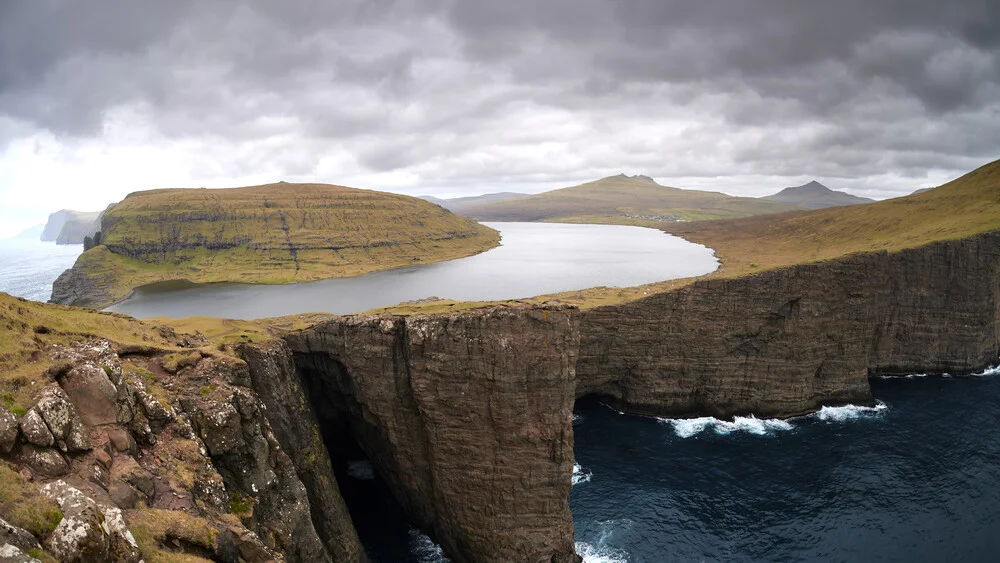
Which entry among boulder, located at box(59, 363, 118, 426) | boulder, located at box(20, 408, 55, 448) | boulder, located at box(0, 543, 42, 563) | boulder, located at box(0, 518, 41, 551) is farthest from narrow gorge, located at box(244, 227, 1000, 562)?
boulder, located at box(0, 543, 42, 563)

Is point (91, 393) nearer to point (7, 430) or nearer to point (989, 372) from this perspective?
point (7, 430)

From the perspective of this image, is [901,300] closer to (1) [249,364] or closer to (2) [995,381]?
(2) [995,381]

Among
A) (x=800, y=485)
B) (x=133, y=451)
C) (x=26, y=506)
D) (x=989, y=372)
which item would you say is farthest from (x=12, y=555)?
(x=989, y=372)

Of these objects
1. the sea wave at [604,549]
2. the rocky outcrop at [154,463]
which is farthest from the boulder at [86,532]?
the sea wave at [604,549]

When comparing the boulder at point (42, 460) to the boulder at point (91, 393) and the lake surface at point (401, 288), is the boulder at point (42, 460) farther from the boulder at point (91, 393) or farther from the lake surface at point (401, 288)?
the lake surface at point (401, 288)

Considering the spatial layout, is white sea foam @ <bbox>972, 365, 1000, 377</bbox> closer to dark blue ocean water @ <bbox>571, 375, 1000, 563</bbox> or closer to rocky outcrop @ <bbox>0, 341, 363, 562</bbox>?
dark blue ocean water @ <bbox>571, 375, 1000, 563</bbox>

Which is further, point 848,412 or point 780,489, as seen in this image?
point 848,412

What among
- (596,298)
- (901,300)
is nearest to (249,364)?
(596,298)
